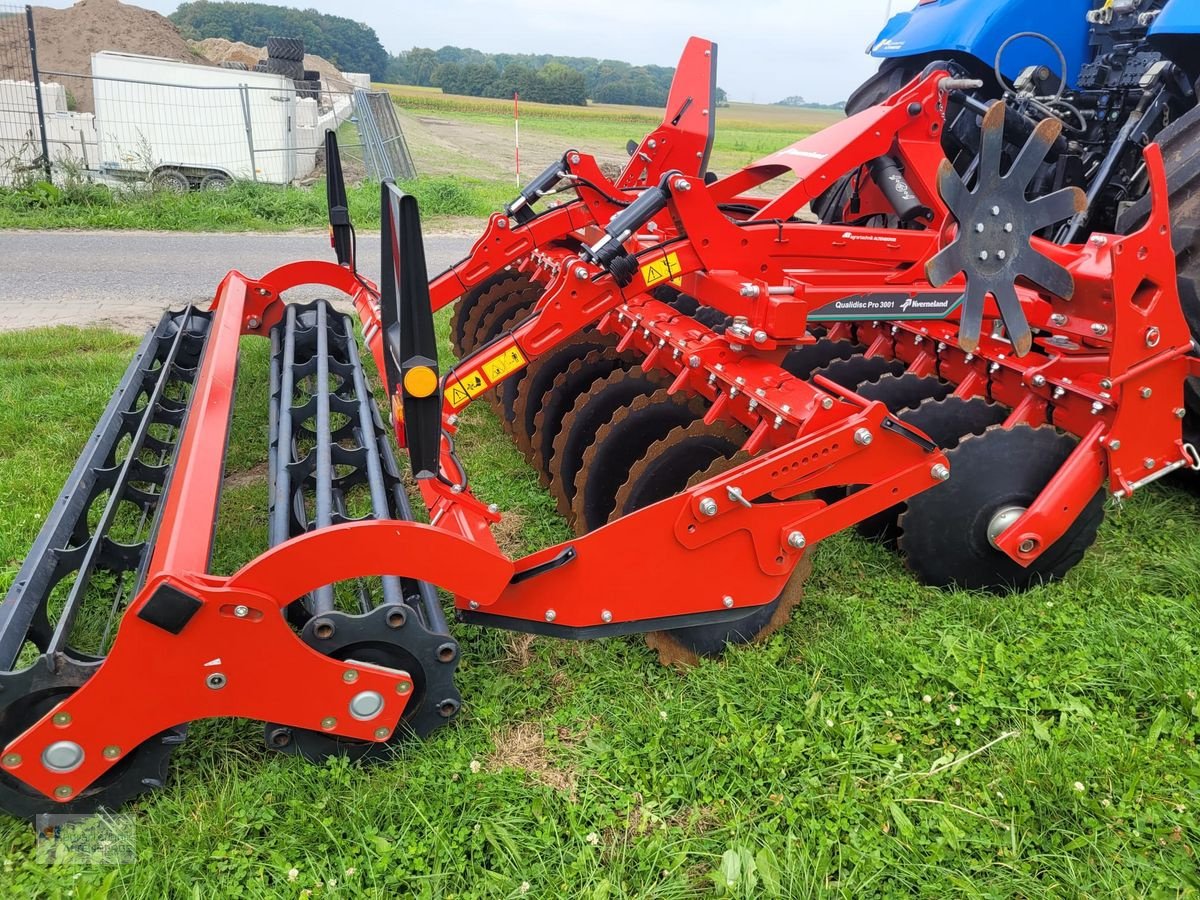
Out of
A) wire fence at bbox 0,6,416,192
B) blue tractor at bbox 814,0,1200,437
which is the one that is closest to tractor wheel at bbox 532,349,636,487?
blue tractor at bbox 814,0,1200,437

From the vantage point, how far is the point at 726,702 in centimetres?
265

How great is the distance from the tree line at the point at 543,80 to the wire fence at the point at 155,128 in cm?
3629

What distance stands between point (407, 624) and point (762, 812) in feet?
3.46

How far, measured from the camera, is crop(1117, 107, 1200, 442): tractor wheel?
3.22 metres

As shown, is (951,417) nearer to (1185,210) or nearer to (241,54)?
(1185,210)

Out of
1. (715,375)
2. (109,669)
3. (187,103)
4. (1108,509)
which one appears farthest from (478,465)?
(187,103)

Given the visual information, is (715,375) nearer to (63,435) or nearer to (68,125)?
(63,435)

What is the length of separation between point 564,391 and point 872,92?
274 centimetres

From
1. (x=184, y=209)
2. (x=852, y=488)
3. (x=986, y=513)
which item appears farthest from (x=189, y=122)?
(x=986, y=513)

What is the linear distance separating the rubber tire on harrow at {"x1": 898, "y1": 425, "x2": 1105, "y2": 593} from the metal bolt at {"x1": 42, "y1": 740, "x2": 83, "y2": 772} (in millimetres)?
2593

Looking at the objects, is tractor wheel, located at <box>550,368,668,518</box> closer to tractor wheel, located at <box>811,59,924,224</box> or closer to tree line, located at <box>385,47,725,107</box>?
tractor wheel, located at <box>811,59,924,224</box>

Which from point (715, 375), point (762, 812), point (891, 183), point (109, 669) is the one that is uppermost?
point (891, 183)

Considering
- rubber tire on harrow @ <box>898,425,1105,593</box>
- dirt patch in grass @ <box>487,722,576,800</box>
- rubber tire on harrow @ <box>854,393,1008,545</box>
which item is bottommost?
dirt patch in grass @ <box>487,722,576,800</box>

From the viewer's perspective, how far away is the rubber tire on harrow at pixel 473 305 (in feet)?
17.1
